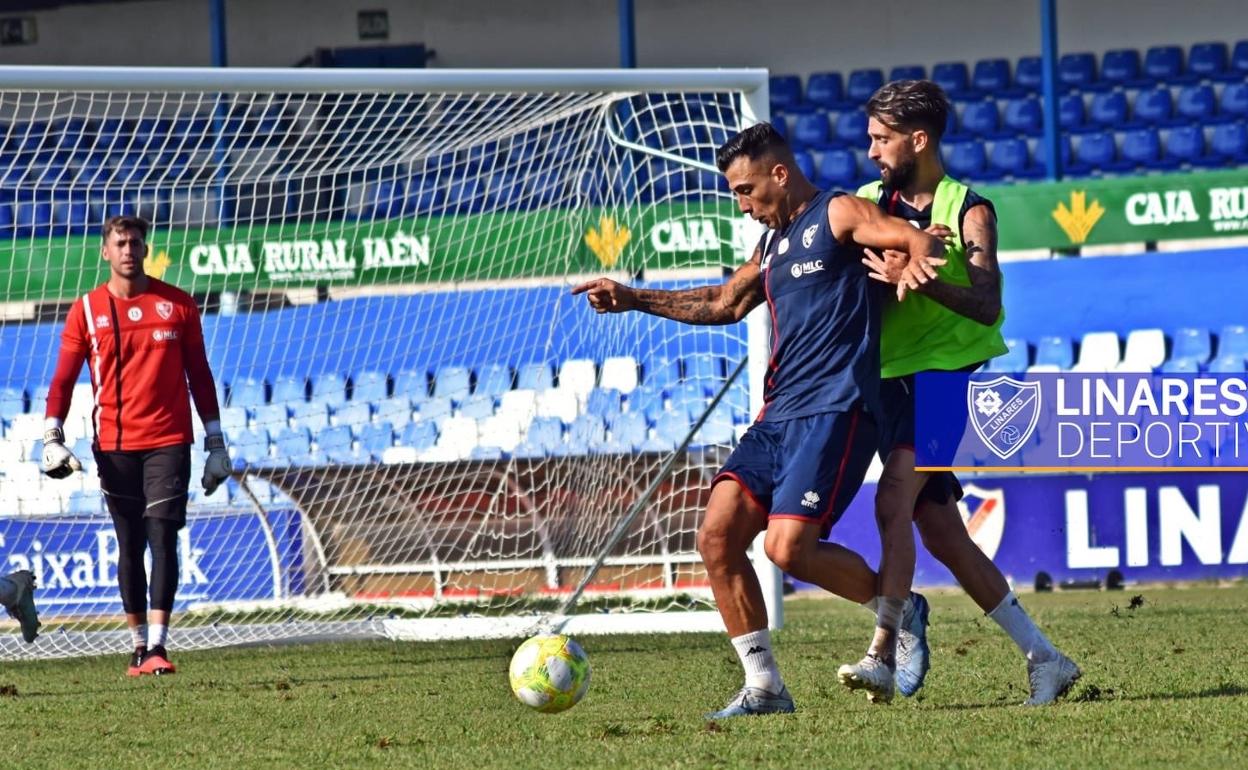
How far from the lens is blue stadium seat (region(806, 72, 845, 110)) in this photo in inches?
801

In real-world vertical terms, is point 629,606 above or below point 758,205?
below

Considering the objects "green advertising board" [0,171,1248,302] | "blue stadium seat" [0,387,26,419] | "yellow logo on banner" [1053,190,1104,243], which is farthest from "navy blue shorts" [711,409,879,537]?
"yellow logo on banner" [1053,190,1104,243]

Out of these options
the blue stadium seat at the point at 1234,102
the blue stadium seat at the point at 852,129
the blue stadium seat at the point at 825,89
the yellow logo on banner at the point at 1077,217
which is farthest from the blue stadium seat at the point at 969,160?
the yellow logo on banner at the point at 1077,217

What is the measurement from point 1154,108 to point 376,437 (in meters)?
9.60

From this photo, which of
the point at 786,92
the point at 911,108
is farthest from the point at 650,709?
the point at 786,92

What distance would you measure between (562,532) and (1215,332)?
5.51 metres

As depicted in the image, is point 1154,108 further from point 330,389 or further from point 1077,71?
point 330,389

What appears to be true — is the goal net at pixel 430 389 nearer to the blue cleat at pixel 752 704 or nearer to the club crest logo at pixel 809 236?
the blue cleat at pixel 752 704

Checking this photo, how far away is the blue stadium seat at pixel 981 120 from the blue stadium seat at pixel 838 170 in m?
1.28

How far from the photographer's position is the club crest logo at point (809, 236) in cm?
566

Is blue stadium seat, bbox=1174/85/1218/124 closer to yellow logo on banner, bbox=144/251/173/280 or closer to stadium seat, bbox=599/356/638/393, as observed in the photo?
stadium seat, bbox=599/356/638/393

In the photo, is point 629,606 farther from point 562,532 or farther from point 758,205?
point 758,205

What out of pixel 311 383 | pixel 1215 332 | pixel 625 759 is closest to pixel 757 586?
pixel 625 759

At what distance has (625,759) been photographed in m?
4.89
